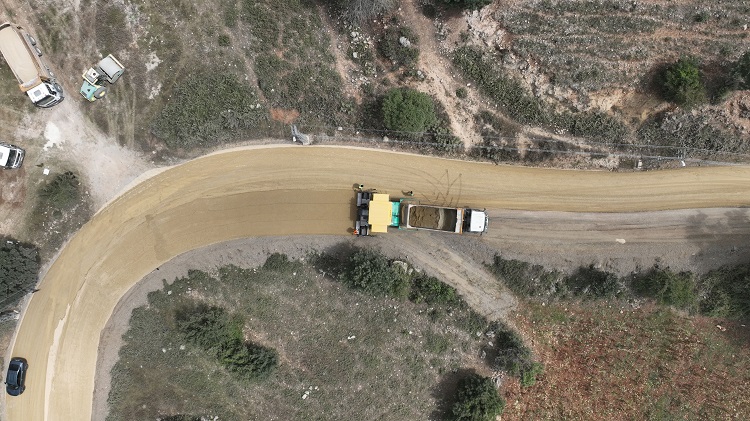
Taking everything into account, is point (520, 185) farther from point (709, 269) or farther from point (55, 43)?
point (55, 43)

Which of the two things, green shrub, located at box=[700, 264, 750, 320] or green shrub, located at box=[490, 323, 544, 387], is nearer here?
green shrub, located at box=[490, 323, 544, 387]

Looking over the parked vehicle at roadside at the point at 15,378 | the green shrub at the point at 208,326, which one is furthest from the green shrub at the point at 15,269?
the green shrub at the point at 208,326

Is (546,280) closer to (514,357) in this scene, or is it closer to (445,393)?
(514,357)

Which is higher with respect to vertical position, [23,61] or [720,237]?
[23,61]

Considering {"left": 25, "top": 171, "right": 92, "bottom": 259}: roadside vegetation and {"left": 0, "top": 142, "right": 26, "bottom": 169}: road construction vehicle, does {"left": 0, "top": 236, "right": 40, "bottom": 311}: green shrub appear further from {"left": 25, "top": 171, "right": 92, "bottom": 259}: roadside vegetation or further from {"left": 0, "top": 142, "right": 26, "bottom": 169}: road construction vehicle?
{"left": 0, "top": 142, "right": 26, "bottom": 169}: road construction vehicle

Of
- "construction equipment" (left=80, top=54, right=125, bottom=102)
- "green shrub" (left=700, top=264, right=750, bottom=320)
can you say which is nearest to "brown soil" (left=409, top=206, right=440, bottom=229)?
"green shrub" (left=700, top=264, right=750, bottom=320)

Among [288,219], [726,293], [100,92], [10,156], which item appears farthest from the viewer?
[288,219]

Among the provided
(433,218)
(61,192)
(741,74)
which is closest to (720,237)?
(741,74)
